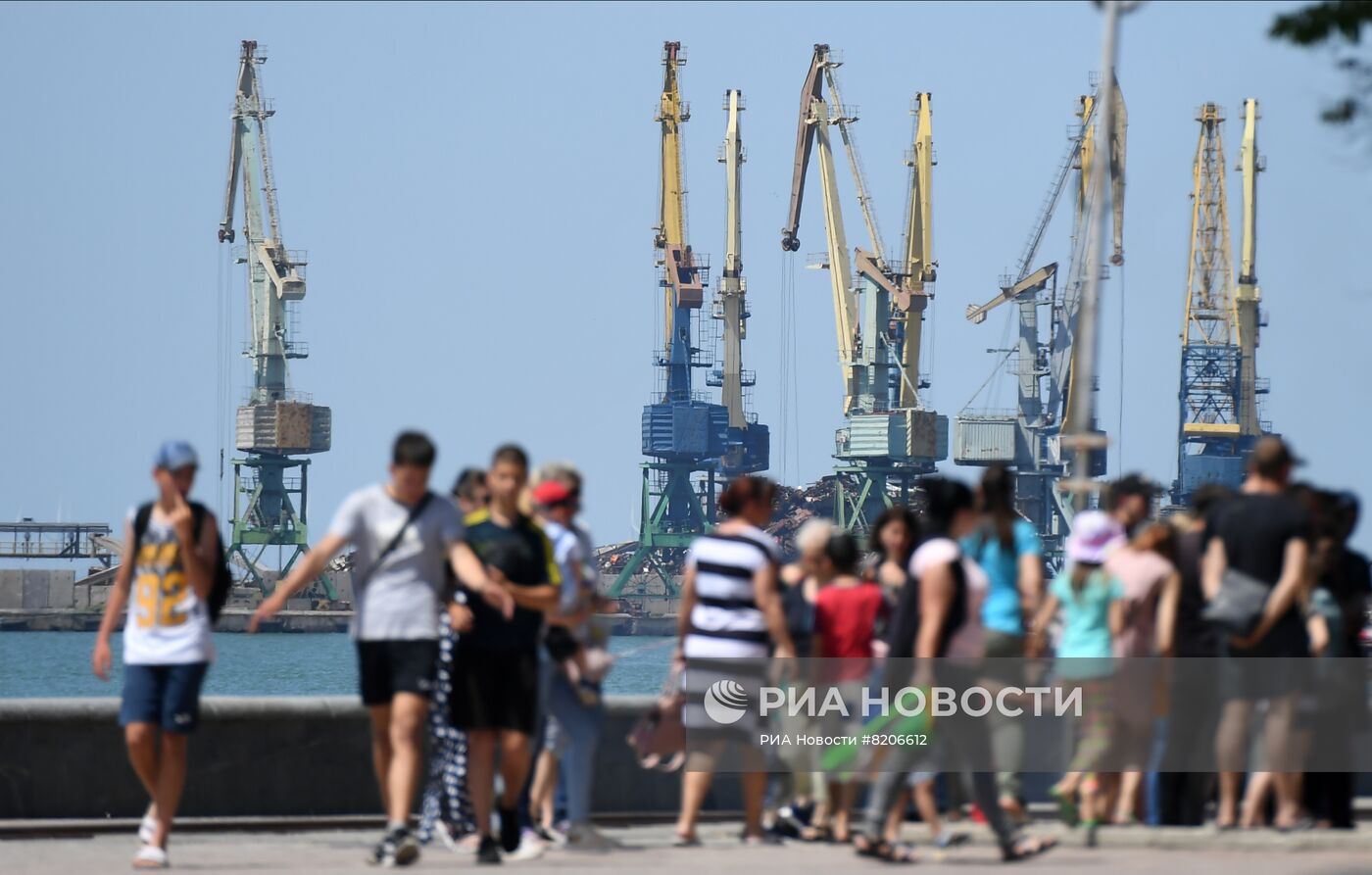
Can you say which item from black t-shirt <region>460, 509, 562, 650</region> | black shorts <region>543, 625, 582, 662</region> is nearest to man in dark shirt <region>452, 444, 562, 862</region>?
black t-shirt <region>460, 509, 562, 650</region>

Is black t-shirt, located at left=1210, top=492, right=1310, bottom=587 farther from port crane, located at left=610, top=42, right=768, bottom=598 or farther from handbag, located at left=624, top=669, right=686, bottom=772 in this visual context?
port crane, located at left=610, top=42, right=768, bottom=598

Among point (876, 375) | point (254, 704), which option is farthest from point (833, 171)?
point (254, 704)

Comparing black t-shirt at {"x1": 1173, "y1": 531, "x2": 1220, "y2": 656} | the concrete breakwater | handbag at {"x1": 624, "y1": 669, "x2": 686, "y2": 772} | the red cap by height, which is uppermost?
the red cap

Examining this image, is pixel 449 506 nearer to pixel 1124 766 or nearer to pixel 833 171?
pixel 1124 766

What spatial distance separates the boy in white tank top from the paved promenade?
13.5 inches

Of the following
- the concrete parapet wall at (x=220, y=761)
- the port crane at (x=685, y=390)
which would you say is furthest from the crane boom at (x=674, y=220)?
the concrete parapet wall at (x=220, y=761)

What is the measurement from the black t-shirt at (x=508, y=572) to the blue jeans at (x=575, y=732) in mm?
662

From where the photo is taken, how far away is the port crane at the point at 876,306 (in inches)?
4087

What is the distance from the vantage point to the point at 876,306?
10444 centimetres

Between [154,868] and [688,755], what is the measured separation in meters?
1.96

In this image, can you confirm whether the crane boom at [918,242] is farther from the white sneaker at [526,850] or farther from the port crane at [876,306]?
the white sneaker at [526,850]

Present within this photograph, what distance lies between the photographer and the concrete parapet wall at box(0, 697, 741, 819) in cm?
988

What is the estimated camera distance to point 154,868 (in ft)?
26.6

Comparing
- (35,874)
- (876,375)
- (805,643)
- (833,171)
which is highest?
(833,171)
